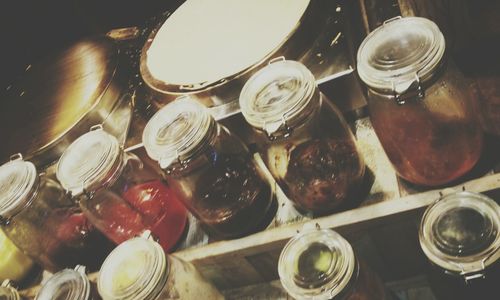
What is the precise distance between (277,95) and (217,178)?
1.46ft

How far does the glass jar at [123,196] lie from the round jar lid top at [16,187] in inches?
5.7

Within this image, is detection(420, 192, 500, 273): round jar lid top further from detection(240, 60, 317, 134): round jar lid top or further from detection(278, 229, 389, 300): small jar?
detection(240, 60, 317, 134): round jar lid top

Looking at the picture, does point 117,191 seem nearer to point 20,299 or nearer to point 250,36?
point 20,299

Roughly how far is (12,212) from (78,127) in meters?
0.57

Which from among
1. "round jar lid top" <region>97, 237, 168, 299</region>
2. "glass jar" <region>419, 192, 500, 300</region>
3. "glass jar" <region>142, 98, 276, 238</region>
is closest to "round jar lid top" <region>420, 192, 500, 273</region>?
"glass jar" <region>419, 192, 500, 300</region>

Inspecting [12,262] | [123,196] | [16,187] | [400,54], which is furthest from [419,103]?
[12,262]

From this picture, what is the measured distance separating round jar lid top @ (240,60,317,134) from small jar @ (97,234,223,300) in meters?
0.64

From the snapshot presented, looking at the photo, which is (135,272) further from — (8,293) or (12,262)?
(12,262)

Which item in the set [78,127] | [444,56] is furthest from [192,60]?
[444,56]

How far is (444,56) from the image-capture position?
126 centimetres

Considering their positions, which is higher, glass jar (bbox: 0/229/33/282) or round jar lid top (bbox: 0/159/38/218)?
round jar lid top (bbox: 0/159/38/218)

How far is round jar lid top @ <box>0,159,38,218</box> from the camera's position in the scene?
1825 mm

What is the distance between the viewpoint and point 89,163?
69.3 inches

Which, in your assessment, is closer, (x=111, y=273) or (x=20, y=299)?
(x=111, y=273)
